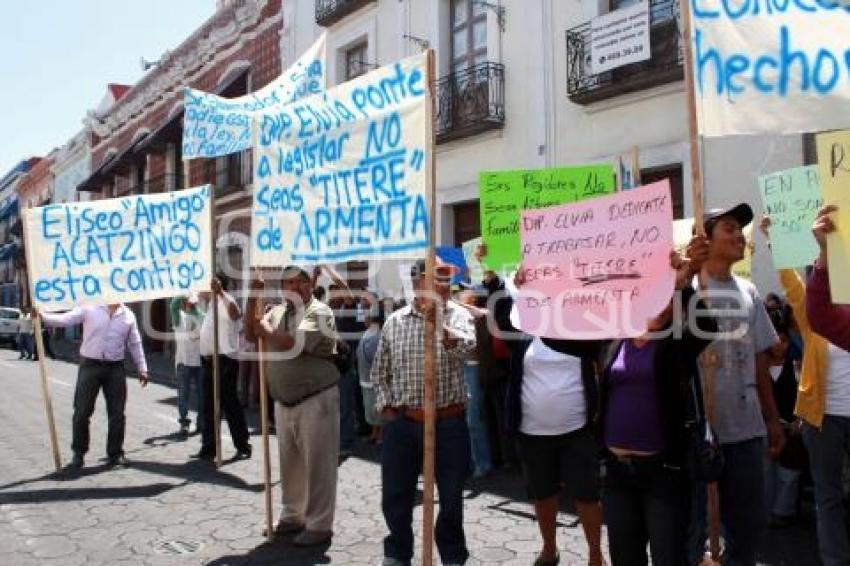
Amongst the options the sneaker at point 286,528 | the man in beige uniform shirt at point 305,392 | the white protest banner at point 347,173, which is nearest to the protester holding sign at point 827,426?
the white protest banner at point 347,173

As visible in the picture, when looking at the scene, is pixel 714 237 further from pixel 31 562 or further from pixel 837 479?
pixel 31 562

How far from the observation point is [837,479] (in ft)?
13.0

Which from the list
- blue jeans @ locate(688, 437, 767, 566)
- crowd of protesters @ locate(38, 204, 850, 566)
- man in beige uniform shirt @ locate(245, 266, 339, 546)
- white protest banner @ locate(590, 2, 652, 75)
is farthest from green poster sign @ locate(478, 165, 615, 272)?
white protest banner @ locate(590, 2, 652, 75)

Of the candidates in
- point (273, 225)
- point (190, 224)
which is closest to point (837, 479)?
point (273, 225)

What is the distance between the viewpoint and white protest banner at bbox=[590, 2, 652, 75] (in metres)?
9.23

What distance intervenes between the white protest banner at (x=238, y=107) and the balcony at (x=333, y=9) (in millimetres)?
7083

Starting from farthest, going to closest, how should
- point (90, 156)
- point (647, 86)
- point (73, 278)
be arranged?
point (90, 156)
point (647, 86)
point (73, 278)

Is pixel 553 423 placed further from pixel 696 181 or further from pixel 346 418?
pixel 346 418

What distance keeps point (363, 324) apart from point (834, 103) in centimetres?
714

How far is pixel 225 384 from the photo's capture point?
8.01m

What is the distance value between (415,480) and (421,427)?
1.02ft

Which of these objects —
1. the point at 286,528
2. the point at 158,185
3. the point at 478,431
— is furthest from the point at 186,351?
the point at 158,185

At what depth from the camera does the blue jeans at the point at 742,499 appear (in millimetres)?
3410

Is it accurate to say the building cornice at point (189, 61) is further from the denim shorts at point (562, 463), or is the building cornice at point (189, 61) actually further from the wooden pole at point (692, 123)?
the wooden pole at point (692, 123)
